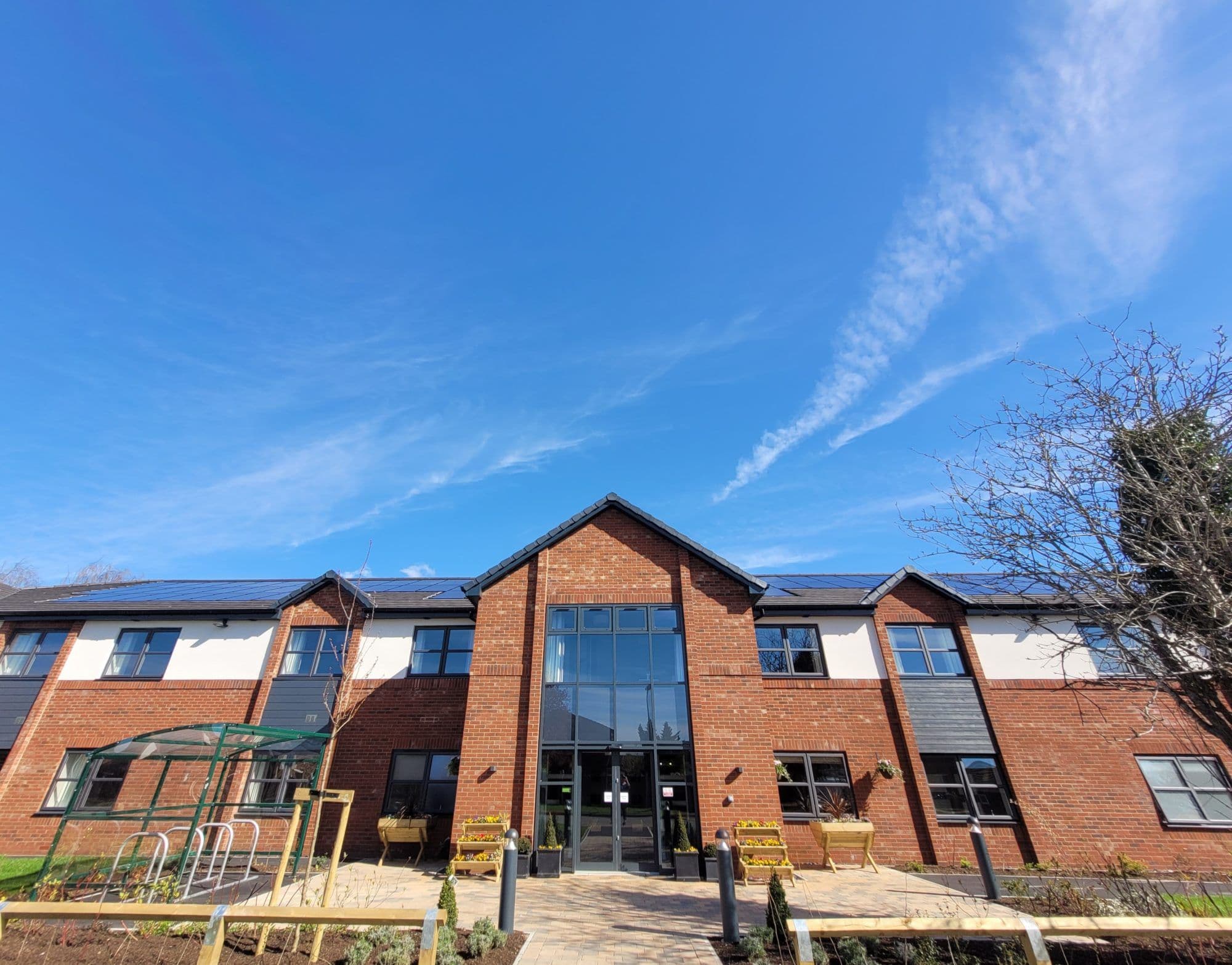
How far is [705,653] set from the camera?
45.9 feet

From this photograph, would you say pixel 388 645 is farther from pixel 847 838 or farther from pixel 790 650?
pixel 847 838

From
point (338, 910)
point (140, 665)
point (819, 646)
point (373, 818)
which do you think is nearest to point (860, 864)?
point (819, 646)

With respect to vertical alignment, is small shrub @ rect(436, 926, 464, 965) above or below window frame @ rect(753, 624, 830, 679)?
below

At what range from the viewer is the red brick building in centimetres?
1308

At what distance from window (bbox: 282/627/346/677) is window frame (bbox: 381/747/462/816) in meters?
2.91

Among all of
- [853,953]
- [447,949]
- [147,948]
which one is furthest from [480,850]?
[853,953]

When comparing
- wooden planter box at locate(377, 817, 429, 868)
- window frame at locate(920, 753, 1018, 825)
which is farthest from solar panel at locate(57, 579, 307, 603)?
window frame at locate(920, 753, 1018, 825)

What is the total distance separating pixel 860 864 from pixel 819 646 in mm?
4993

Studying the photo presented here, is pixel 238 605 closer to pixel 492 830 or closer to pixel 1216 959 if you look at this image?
pixel 492 830

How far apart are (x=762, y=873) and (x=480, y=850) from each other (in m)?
5.65

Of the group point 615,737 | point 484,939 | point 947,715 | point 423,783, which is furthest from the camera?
point 947,715

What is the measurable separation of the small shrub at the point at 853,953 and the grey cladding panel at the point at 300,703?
1335 cm

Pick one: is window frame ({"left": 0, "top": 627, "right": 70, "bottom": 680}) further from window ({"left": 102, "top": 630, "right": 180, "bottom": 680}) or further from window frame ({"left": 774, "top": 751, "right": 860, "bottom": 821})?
window frame ({"left": 774, "top": 751, "right": 860, "bottom": 821})

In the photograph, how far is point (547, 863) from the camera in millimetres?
11922
